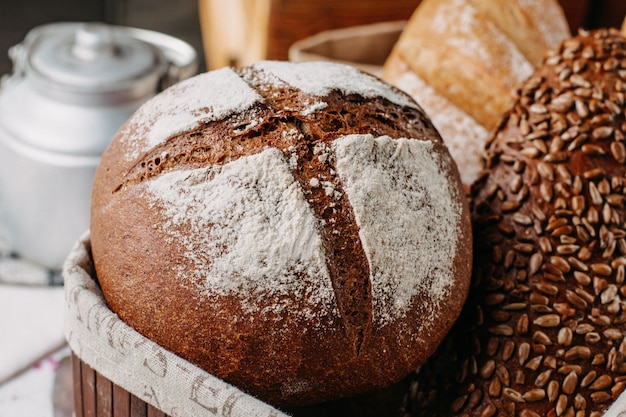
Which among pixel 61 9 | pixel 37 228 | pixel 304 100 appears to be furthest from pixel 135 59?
pixel 61 9

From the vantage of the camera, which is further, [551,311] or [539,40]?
[539,40]

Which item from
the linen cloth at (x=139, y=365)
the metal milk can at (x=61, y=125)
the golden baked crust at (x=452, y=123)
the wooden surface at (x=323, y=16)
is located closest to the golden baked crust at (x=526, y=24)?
the golden baked crust at (x=452, y=123)

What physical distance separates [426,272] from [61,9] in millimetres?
3037

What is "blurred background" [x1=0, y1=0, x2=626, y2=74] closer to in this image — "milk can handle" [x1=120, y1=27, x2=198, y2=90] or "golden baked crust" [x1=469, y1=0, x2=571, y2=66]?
"milk can handle" [x1=120, y1=27, x2=198, y2=90]

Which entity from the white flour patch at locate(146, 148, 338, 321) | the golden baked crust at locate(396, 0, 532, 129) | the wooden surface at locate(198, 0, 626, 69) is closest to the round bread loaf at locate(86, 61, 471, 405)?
the white flour patch at locate(146, 148, 338, 321)

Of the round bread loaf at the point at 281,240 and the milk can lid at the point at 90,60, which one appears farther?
the milk can lid at the point at 90,60

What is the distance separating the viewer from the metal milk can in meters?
1.36

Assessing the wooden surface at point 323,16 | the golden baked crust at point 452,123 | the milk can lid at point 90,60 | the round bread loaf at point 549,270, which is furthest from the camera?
the wooden surface at point 323,16

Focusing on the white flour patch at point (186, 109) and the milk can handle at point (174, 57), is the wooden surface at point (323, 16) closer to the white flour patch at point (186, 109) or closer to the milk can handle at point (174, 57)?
the milk can handle at point (174, 57)

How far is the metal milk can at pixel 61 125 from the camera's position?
136 cm

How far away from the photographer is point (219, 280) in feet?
2.56

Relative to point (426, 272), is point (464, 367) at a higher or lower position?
lower

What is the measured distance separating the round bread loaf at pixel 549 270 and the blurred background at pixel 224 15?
0.91m

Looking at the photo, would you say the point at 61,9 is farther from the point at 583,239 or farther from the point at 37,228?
the point at 583,239
